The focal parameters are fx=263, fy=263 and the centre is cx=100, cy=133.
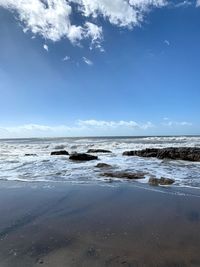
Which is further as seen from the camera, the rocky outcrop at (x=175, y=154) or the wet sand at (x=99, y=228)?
the rocky outcrop at (x=175, y=154)

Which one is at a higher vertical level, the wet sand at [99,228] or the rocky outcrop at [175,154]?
the rocky outcrop at [175,154]

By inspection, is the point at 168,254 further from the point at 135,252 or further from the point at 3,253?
the point at 3,253

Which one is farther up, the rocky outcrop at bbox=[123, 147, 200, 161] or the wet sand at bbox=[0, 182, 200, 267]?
the rocky outcrop at bbox=[123, 147, 200, 161]

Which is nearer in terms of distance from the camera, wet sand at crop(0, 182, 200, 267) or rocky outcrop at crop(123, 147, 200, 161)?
wet sand at crop(0, 182, 200, 267)

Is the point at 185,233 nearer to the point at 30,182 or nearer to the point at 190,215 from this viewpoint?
the point at 190,215

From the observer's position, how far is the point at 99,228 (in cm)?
400

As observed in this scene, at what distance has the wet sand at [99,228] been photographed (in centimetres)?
305

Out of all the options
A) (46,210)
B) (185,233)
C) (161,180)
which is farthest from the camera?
(161,180)

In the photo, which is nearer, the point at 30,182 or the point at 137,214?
the point at 137,214

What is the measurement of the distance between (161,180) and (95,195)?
240 centimetres

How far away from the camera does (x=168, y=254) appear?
10.3 feet

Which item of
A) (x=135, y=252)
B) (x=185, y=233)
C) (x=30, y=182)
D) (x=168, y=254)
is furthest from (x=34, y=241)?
(x=30, y=182)

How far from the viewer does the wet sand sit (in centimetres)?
305

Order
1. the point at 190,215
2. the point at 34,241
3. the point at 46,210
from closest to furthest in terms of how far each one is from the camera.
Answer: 1. the point at 34,241
2. the point at 190,215
3. the point at 46,210
